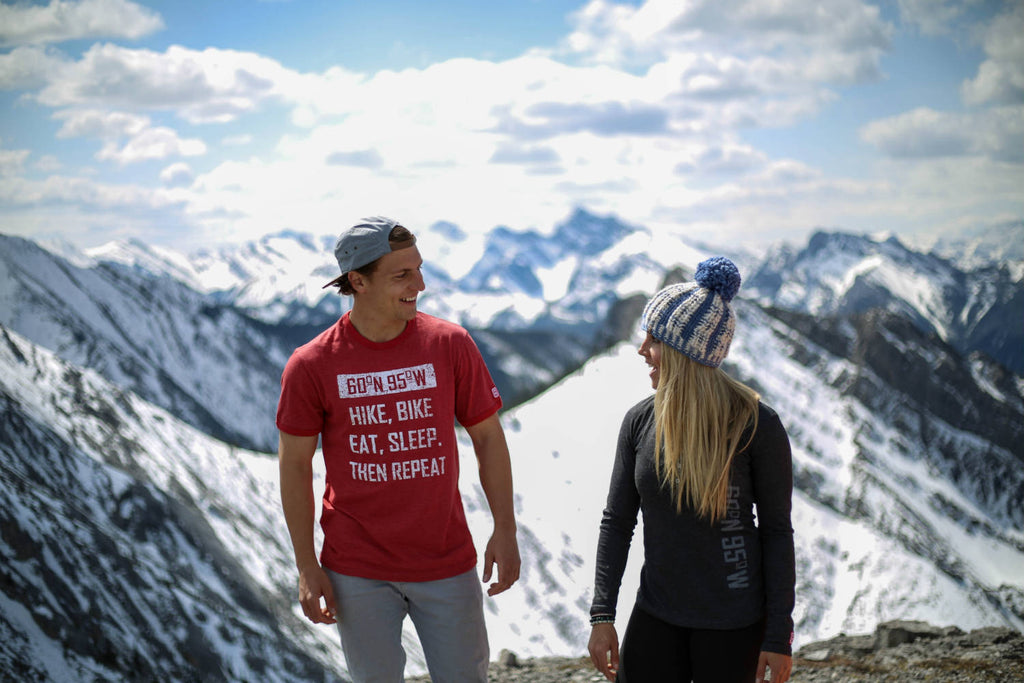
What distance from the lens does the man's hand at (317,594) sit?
18.3 feet

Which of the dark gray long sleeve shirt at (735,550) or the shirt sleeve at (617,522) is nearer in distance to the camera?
the dark gray long sleeve shirt at (735,550)

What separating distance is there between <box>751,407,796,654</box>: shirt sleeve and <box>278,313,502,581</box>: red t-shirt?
195 cm

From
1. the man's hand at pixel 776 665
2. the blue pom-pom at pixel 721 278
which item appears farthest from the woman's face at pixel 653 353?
the man's hand at pixel 776 665

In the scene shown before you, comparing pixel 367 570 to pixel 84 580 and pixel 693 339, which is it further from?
pixel 84 580

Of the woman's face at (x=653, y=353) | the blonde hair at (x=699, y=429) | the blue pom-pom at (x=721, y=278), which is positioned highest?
the blue pom-pom at (x=721, y=278)

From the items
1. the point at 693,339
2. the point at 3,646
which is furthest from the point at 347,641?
the point at 3,646

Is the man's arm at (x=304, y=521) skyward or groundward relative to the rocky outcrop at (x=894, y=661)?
skyward

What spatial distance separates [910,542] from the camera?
2437 inches

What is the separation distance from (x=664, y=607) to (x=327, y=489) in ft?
A: 8.43

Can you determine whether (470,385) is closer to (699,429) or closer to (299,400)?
(299,400)

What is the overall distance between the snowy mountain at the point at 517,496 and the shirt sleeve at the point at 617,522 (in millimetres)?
9555

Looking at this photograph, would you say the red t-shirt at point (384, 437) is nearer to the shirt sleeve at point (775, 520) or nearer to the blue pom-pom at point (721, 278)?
the blue pom-pom at point (721, 278)

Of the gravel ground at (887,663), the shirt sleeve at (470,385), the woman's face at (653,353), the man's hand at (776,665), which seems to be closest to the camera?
the man's hand at (776,665)

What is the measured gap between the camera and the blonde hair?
16.7 ft
